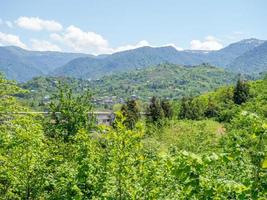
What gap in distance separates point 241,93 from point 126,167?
73195mm

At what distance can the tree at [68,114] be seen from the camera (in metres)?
32.2

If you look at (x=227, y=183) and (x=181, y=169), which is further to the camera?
(x=227, y=183)

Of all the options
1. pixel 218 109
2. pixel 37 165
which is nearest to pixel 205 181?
pixel 37 165

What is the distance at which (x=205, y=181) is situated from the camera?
5.46 meters

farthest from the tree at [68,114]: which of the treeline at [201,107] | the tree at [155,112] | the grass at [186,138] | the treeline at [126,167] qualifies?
the tree at [155,112]

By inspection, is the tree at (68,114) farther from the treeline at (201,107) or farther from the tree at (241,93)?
the tree at (241,93)

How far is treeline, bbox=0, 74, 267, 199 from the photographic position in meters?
5.20

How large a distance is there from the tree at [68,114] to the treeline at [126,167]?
10898mm

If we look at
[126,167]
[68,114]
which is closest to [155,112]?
[68,114]

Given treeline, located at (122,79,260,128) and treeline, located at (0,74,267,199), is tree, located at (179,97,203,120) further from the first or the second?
treeline, located at (0,74,267,199)

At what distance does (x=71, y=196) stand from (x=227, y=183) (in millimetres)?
6795

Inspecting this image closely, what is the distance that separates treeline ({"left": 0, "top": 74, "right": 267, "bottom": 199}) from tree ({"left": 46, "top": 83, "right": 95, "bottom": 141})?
1090 centimetres

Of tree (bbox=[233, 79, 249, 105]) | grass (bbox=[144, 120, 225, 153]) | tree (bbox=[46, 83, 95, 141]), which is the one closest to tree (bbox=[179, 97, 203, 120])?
tree (bbox=[233, 79, 249, 105])

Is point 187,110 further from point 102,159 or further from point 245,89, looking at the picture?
point 102,159
